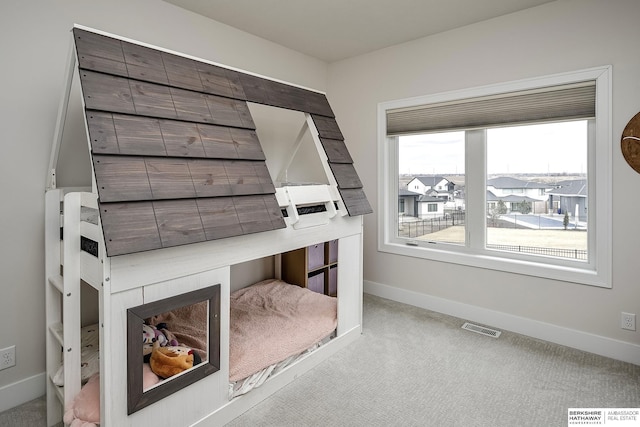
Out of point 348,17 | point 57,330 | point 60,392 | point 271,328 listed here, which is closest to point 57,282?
point 57,330

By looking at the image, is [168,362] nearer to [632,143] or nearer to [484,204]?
[484,204]

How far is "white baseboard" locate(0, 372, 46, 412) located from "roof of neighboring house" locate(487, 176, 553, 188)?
357 cm

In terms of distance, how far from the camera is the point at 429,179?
3.61m

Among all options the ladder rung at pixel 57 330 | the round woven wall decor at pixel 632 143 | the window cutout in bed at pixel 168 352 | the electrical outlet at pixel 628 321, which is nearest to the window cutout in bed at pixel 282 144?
the window cutout in bed at pixel 168 352

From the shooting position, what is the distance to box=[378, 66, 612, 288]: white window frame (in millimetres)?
2500

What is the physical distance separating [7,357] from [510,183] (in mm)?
3725

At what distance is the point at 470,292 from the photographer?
3.20m

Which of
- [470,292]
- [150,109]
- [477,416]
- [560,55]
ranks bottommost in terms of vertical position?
[477,416]

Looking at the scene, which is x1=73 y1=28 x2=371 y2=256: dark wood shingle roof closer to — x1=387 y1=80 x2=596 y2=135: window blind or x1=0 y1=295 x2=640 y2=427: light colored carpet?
x1=0 y1=295 x2=640 y2=427: light colored carpet

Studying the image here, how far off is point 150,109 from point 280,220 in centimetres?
83

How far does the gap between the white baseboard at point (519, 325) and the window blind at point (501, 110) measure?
5.14ft

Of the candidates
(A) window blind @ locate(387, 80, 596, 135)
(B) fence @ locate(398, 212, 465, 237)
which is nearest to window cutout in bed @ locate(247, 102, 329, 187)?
(A) window blind @ locate(387, 80, 596, 135)

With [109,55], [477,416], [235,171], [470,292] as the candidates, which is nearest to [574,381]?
[477,416]

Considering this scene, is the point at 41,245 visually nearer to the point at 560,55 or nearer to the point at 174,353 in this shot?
the point at 174,353
